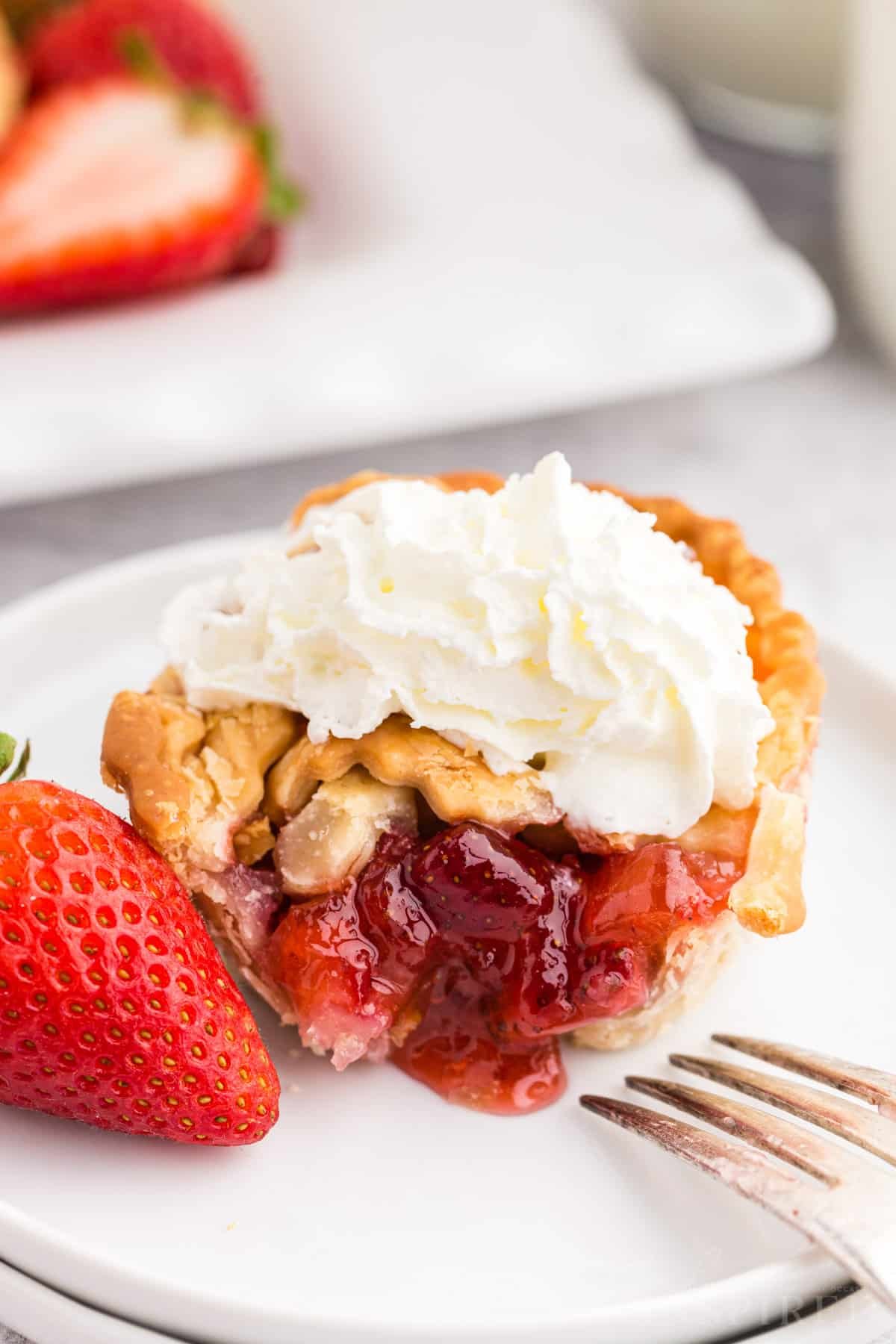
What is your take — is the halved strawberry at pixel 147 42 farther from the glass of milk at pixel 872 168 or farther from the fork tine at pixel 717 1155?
the fork tine at pixel 717 1155

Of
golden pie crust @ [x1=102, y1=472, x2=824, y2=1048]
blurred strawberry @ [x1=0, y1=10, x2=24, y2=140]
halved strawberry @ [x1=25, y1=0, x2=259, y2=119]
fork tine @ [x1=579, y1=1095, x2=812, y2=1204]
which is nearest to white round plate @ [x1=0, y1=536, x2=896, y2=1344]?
fork tine @ [x1=579, y1=1095, x2=812, y2=1204]

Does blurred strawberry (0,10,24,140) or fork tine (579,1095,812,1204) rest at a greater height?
blurred strawberry (0,10,24,140)

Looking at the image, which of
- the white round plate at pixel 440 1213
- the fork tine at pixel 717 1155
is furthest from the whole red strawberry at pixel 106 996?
the fork tine at pixel 717 1155

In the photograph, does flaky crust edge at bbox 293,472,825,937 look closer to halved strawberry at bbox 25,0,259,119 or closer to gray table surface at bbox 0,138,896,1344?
gray table surface at bbox 0,138,896,1344

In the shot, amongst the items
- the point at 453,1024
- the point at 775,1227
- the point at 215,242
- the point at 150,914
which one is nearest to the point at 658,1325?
the point at 775,1227

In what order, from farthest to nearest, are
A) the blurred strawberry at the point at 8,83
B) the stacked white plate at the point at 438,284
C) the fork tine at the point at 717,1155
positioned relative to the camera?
the blurred strawberry at the point at 8,83
the stacked white plate at the point at 438,284
the fork tine at the point at 717,1155

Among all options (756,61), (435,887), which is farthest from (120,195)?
(435,887)
